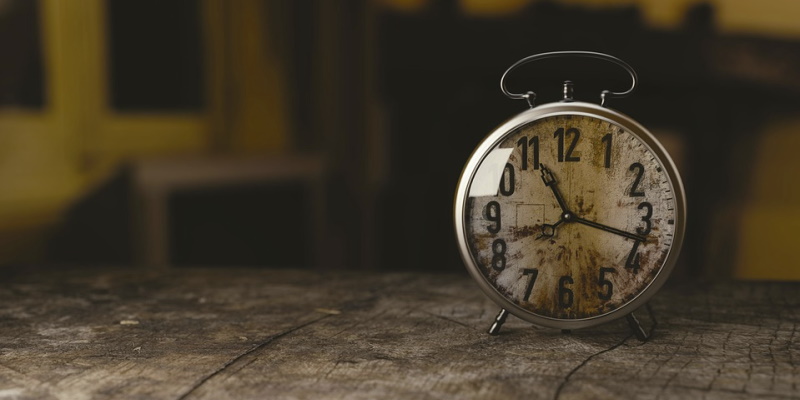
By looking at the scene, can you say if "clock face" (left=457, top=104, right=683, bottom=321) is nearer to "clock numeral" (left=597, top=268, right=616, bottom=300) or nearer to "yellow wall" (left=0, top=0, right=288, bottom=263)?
"clock numeral" (left=597, top=268, right=616, bottom=300)

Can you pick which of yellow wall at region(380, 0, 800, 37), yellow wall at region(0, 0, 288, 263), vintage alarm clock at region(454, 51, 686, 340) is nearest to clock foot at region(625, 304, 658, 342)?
vintage alarm clock at region(454, 51, 686, 340)

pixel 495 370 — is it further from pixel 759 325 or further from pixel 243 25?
pixel 243 25

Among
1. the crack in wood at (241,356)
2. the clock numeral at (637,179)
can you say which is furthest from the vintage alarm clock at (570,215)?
the crack in wood at (241,356)

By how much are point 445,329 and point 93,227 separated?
1670mm

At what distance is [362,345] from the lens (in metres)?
0.93

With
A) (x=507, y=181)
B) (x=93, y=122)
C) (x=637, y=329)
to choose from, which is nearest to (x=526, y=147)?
(x=507, y=181)

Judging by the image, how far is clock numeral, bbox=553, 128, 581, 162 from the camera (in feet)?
3.10

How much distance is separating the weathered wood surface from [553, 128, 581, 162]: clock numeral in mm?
244

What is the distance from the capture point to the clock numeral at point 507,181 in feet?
3.13

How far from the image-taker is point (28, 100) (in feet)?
6.82

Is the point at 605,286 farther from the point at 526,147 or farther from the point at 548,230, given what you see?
the point at 526,147

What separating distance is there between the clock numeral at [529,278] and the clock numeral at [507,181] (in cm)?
11

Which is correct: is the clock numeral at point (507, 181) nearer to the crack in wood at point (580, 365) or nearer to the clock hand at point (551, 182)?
the clock hand at point (551, 182)

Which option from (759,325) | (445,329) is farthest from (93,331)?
(759,325)
